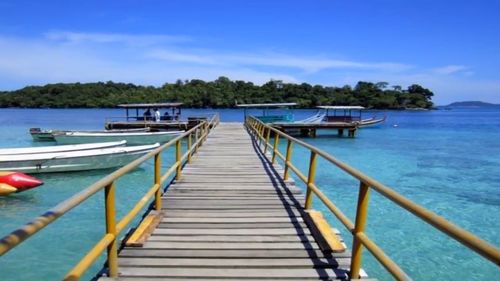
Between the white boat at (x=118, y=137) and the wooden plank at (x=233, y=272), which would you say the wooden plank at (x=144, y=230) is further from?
the white boat at (x=118, y=137)

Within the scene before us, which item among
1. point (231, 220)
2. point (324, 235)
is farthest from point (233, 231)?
point (324, 235)

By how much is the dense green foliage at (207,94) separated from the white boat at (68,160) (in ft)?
342

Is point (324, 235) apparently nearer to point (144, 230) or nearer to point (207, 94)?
point (144, 230)

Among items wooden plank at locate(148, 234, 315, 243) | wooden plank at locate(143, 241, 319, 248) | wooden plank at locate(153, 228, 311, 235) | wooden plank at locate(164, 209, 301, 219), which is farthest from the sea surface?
wooden plank at locate(143, 241, 319, 248)

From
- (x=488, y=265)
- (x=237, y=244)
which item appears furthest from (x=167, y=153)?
(x=237, y=244)

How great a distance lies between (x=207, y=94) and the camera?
14100cm

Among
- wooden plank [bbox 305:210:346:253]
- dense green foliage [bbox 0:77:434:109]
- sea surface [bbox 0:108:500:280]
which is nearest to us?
wooden plank [bbox 305:210:346:253]

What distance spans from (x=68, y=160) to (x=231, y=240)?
14498 mm

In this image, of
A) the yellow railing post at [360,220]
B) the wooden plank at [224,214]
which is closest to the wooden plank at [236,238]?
the wooden plank at [224,214]

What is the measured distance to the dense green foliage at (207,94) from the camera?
436ft

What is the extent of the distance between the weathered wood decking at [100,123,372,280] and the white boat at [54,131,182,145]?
1992cm

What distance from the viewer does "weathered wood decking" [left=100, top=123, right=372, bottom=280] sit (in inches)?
142

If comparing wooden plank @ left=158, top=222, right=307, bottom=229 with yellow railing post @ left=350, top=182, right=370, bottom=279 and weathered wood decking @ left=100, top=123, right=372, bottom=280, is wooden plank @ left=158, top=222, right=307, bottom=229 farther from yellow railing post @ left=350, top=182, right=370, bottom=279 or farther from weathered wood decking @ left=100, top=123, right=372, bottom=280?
yellow railing post @ left=350, top=182, right=370, bottom=279

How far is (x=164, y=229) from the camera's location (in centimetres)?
479
